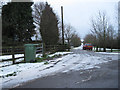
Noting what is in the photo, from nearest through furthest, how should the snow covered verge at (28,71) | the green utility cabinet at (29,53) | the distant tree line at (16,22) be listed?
the snow covered verge at (28,71) < the green utility cabinet at (29,53) < the distant tree line at (16,22)

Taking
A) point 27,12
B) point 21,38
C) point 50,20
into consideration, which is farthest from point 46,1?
point 21,38

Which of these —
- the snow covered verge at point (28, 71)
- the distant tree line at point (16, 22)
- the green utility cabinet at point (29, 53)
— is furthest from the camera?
the distant tree line at point (16, 22)

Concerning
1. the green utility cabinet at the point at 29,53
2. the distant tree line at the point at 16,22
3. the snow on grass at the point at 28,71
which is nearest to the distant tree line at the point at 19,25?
the distant tree line at the point at 16,22

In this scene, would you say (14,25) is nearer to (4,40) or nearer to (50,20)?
(4,40)

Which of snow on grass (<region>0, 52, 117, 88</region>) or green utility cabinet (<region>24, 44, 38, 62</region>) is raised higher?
green utility cabinet (<region>24, 44, 38, 62</region>)

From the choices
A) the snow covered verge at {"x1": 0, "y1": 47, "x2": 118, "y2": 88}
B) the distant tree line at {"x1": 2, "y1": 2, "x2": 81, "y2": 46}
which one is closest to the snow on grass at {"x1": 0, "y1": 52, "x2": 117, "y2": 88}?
the snow covered verge at {"x1": 0, "y1": 47, "x2": 118, "y2": 88}

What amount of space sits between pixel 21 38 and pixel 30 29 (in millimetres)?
3453

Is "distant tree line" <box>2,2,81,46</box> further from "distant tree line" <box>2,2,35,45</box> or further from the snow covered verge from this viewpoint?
the snow covered verge

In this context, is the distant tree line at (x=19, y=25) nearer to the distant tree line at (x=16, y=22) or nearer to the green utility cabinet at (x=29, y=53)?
the distant tree line at (x=16, y=22)

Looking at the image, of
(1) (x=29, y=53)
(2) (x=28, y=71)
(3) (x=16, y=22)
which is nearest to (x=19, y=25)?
(3) (x=16, y=22)

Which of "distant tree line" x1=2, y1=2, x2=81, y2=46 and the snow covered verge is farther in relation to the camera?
"distant tree line" x1=2, y1=2, x2=81, y2=46

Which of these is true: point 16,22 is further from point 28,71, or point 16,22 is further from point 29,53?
point 28,71

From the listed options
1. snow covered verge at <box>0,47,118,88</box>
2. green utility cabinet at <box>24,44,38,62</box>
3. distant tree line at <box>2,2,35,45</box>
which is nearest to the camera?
snow covered verge at <box>0,47,118,88</box>

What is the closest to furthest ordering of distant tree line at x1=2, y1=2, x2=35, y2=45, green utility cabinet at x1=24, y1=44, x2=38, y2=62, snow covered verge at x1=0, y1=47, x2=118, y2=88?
1. snow covered verge at x1=0, y1=47, x2=118, y2=88
2. green utility cabinet at x1=24, y1=44, x2=38, y2=62
3. distant tree line at x1=2, y1=2, x2=35, y2=45
